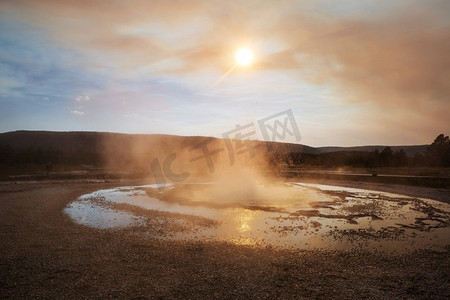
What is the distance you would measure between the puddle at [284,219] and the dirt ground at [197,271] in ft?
5.43

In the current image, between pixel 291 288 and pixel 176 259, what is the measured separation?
4729 mm

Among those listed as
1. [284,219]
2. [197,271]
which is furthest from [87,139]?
[197,271]

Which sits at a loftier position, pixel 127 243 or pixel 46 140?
pixel 46 140

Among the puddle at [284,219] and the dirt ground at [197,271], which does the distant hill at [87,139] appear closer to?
the puddle at [284,219]

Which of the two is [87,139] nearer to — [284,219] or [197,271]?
[284,219]

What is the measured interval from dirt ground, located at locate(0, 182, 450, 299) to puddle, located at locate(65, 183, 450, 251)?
1.66 metres

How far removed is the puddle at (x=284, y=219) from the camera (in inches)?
583

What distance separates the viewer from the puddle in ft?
48.6

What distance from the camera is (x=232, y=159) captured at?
71250 mm

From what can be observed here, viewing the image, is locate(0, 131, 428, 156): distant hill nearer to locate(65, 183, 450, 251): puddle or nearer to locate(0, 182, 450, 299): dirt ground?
locate(65, 183, 450, 251): puddle

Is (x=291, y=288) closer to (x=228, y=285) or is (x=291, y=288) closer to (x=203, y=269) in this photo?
(x=228, y=285)

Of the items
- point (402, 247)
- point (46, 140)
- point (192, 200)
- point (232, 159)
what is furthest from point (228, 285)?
point (46, 140)

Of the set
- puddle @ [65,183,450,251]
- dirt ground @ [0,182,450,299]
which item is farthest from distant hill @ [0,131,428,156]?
dirt ground @ [0,182,450,299]

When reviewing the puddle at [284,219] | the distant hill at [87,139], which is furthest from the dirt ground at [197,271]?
the distant hill at [87,139]
